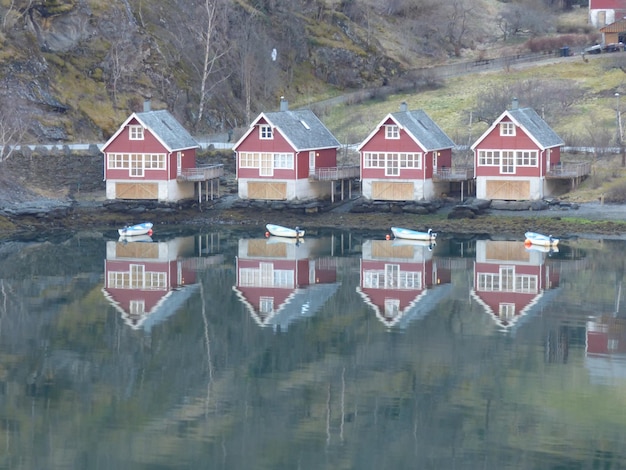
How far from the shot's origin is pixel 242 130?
95750 mm

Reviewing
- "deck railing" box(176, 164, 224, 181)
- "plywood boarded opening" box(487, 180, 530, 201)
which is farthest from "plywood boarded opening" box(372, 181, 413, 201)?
"deck railing" box(176, 164, 224, 181)

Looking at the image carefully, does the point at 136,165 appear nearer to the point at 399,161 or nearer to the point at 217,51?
the point at 399,161

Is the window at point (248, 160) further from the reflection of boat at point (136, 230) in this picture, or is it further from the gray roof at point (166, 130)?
the reflection of boat at point (136, 230)

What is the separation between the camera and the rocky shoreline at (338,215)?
73.5 meters

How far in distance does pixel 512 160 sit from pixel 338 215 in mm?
9713

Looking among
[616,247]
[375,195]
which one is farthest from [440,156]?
[616,247]

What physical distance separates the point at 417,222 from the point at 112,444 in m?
39.0

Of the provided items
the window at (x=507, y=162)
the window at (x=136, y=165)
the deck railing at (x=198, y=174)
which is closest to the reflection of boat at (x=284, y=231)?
the deck railing at (x=198, y=174)

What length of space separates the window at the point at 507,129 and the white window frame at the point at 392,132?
5.50 meters

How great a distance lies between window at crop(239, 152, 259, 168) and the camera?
8006cm

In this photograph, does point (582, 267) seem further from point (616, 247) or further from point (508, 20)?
point (508, 20)

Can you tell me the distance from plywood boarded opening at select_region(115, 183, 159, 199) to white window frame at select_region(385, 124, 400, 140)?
12983 millimetres

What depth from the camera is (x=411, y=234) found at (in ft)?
238

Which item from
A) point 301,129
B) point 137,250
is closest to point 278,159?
point 301,129
